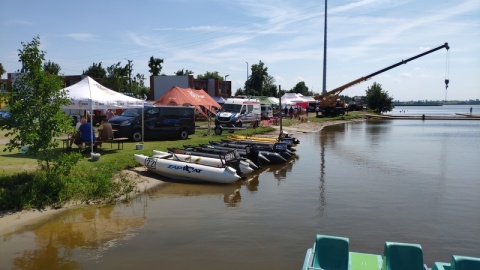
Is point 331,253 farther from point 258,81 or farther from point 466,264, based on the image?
point 258,81

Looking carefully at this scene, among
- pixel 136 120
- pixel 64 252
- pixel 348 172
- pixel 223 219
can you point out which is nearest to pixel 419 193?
pixel 348 172

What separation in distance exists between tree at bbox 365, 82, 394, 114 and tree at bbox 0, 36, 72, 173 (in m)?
74.8

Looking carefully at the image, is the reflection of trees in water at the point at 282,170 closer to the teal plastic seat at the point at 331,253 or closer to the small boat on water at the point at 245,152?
the small boat on water at the point at 245,152

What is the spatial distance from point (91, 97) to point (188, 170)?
4.50m

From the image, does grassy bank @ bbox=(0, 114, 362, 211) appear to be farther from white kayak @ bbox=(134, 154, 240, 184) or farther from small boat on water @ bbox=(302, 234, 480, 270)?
small boat on water @ bbox=(302, 234, 480, 270)

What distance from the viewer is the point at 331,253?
5906 mm

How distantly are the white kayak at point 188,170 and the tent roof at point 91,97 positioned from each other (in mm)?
2636

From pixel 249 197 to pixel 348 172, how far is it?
19.6 feet

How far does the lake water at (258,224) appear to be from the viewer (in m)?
7.37

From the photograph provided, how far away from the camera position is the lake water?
7.37 m

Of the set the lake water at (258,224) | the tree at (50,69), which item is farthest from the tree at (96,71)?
the lake water at (258,224)

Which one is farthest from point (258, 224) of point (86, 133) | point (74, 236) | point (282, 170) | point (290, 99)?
point (290, 99)

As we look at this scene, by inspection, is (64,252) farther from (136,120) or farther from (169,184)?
(136,120)

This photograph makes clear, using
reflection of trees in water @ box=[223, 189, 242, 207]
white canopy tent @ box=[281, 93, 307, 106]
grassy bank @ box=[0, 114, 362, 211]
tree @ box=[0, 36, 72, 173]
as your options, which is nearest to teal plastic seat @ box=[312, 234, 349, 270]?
reflection of trees in water @ box=[223, 189, 242, 207]
